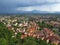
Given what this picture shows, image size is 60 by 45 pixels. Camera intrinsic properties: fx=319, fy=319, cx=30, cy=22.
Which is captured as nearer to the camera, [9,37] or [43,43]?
[43,43]

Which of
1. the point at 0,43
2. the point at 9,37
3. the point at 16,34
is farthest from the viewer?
the point at 16,34

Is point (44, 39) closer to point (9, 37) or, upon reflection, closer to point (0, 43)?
point (9, 37)

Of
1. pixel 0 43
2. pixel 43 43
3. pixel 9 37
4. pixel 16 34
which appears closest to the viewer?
pixel 0 43

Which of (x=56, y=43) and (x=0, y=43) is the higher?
(x=0, y=43)

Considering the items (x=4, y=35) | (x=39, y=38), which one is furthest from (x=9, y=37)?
(x=39, y=38)

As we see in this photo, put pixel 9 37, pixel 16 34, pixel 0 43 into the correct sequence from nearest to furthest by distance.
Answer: pixel 0 43
pixel 9 37
pixel 16 34

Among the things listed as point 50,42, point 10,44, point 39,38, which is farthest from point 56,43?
point 10,44

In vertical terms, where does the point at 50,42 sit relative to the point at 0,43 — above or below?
below

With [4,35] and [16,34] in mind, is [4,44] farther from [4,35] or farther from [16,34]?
[16,34]

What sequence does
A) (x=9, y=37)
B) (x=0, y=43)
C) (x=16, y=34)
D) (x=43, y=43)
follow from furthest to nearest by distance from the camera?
(x=16, y=34) → (x=9, y=37) → (x=43, y=43) → (x=0, y=43)
